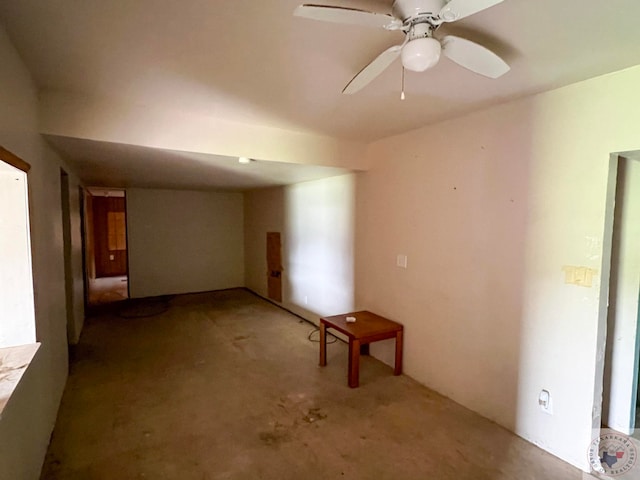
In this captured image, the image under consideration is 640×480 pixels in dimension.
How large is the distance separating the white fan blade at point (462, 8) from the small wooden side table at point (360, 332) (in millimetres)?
2391

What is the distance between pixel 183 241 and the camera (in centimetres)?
659

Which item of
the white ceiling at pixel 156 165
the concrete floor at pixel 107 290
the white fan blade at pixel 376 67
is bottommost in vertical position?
the concrete floor at pixel 107 290

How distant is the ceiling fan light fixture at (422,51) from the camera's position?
50.0 inches

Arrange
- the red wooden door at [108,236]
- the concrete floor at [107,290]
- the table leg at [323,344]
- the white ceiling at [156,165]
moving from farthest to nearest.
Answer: the red wooden door at [108,236] → the concrete floor at [107,290] → the table leg at [323,344] → the white ceiling at [156,165]

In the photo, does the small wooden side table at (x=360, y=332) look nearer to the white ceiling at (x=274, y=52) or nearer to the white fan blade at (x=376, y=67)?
the white ceiling at (x=274, y=52)

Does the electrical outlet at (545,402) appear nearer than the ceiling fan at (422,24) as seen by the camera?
No

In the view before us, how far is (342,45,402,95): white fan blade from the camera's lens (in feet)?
4.61

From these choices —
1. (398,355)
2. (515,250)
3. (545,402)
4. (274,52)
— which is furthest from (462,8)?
(398,355)

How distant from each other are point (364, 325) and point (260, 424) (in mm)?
1280

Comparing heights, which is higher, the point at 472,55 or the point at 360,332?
the point at 472,55

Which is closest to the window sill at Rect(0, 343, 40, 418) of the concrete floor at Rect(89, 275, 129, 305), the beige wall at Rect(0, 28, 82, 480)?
the beige wall at Rect(0, 28, 82, 480)

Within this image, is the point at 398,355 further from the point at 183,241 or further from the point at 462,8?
the point at 183,241

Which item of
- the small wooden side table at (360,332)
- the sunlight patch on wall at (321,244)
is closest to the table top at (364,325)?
the small wooden side table at (360,332)

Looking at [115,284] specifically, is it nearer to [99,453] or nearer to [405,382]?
[99,453]
